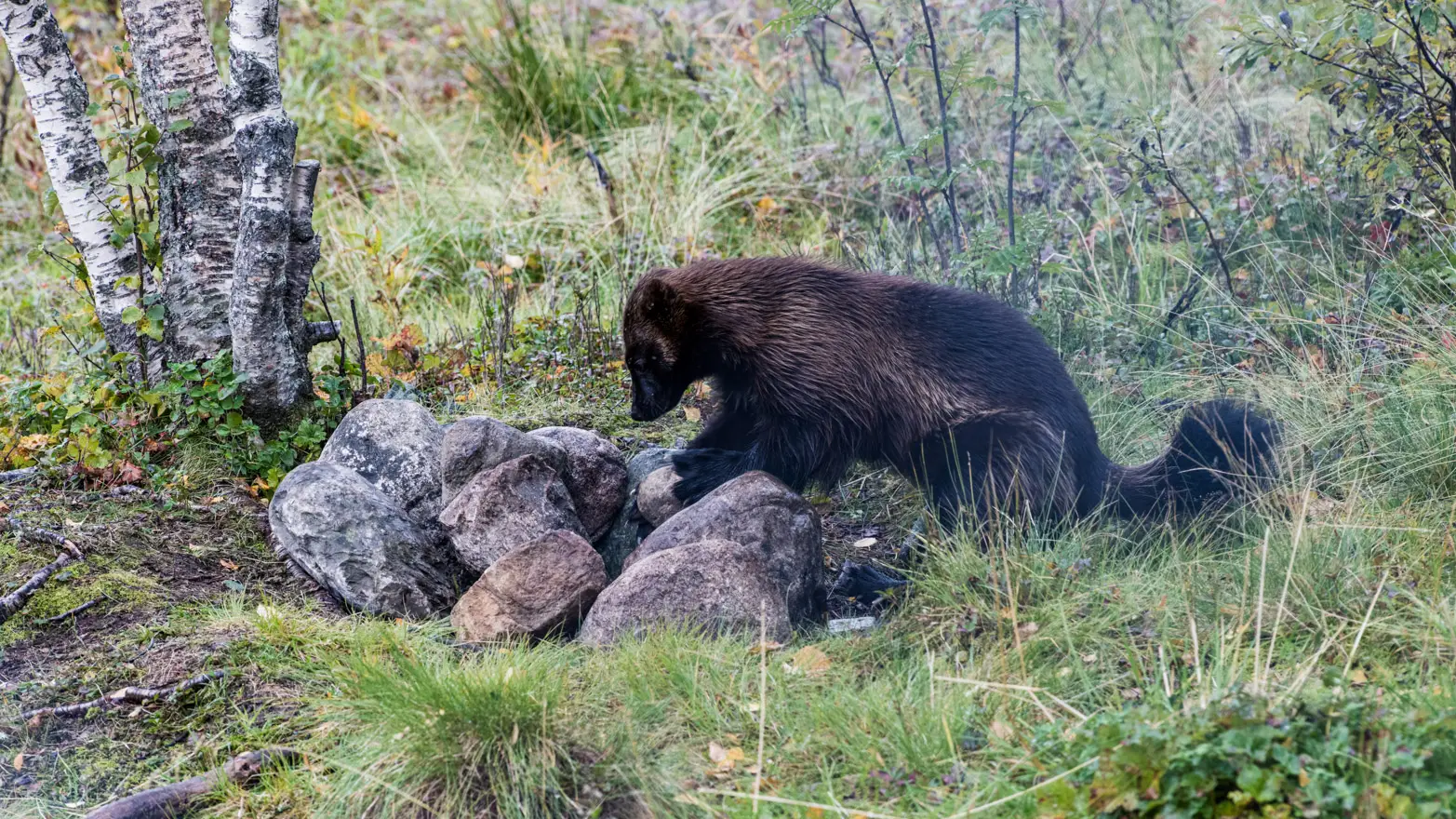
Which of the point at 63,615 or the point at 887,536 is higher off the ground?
the point at 63,615

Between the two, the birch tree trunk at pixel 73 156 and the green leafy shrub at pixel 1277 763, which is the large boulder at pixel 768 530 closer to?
the green leafy shrub at pixel 1277 763

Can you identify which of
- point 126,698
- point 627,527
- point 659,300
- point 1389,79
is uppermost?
point 1389,79

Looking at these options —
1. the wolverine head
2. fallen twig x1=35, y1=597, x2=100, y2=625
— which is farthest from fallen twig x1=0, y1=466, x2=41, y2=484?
the wolverine head

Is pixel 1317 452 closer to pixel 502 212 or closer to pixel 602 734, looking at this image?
pixel 602 734

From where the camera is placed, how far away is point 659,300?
15.4 ft

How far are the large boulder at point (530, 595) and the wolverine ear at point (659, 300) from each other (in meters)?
1.11

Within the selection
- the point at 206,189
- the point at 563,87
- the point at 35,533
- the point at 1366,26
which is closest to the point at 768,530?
the point at 35,533

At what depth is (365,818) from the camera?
9.46ft

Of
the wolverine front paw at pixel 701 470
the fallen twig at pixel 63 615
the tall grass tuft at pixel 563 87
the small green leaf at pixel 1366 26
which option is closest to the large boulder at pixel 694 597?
the wolverine front paw at pixel 701 470

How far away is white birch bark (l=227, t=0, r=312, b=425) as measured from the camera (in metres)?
4.64

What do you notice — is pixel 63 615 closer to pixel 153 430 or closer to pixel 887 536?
pixel 153 430

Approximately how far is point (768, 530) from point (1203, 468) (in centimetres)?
147

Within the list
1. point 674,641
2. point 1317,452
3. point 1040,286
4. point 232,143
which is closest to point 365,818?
point 674,641

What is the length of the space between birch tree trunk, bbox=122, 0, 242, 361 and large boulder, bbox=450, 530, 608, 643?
6.22 feet
